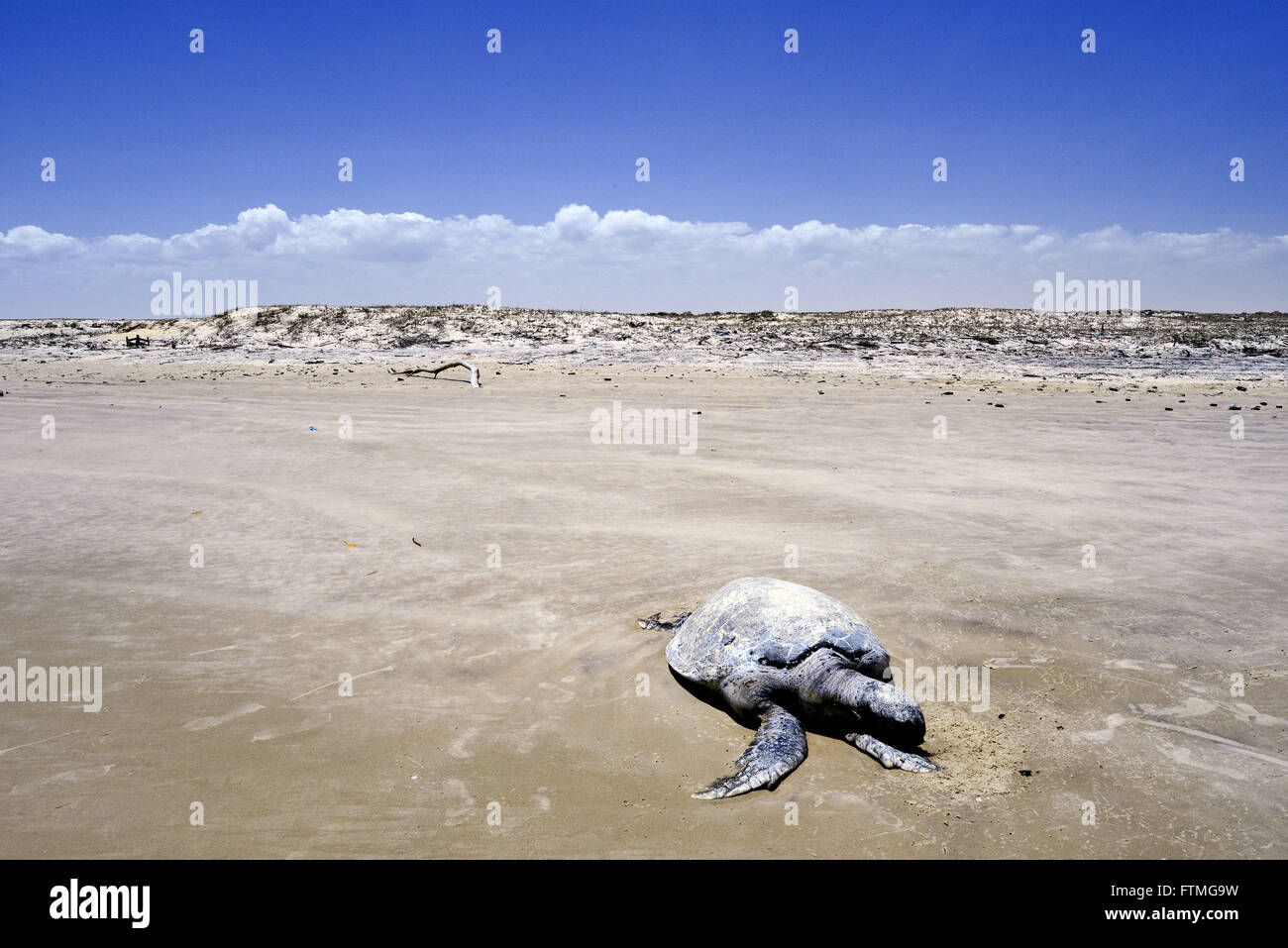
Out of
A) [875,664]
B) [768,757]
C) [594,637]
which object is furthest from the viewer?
[594,637]

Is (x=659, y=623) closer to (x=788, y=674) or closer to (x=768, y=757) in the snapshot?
(x=788, y=674)

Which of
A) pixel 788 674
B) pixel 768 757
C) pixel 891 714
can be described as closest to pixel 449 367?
pixel 788 674

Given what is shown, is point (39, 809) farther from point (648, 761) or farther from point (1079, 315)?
point (1079, 315)

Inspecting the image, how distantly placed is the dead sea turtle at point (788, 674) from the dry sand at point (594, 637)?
0.19m

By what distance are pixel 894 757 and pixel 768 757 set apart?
34.1 inches

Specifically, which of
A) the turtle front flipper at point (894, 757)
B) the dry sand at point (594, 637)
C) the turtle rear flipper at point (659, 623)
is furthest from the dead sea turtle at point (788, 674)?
the turtle rear flipper at point (659, 623)

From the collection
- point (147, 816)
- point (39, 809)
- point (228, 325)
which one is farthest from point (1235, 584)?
point (228, 325)

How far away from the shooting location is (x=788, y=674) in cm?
566

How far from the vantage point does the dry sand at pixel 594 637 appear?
173 inches

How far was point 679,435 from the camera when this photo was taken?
1706 cm

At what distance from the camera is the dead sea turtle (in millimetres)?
4953

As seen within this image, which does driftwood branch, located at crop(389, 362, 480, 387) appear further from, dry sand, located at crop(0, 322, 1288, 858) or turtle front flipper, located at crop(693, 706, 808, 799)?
turtle front flipper, located at crop(693, 706, 808, 799)

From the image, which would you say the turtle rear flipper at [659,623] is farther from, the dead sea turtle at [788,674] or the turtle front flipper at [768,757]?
the turtle front flipper at [768,757]

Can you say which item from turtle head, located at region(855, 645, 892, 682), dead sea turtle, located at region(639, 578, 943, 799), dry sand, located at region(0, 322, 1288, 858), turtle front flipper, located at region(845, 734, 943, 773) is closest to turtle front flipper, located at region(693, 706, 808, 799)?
dead sea turtle, located at region(639, 578, 943, 799)
